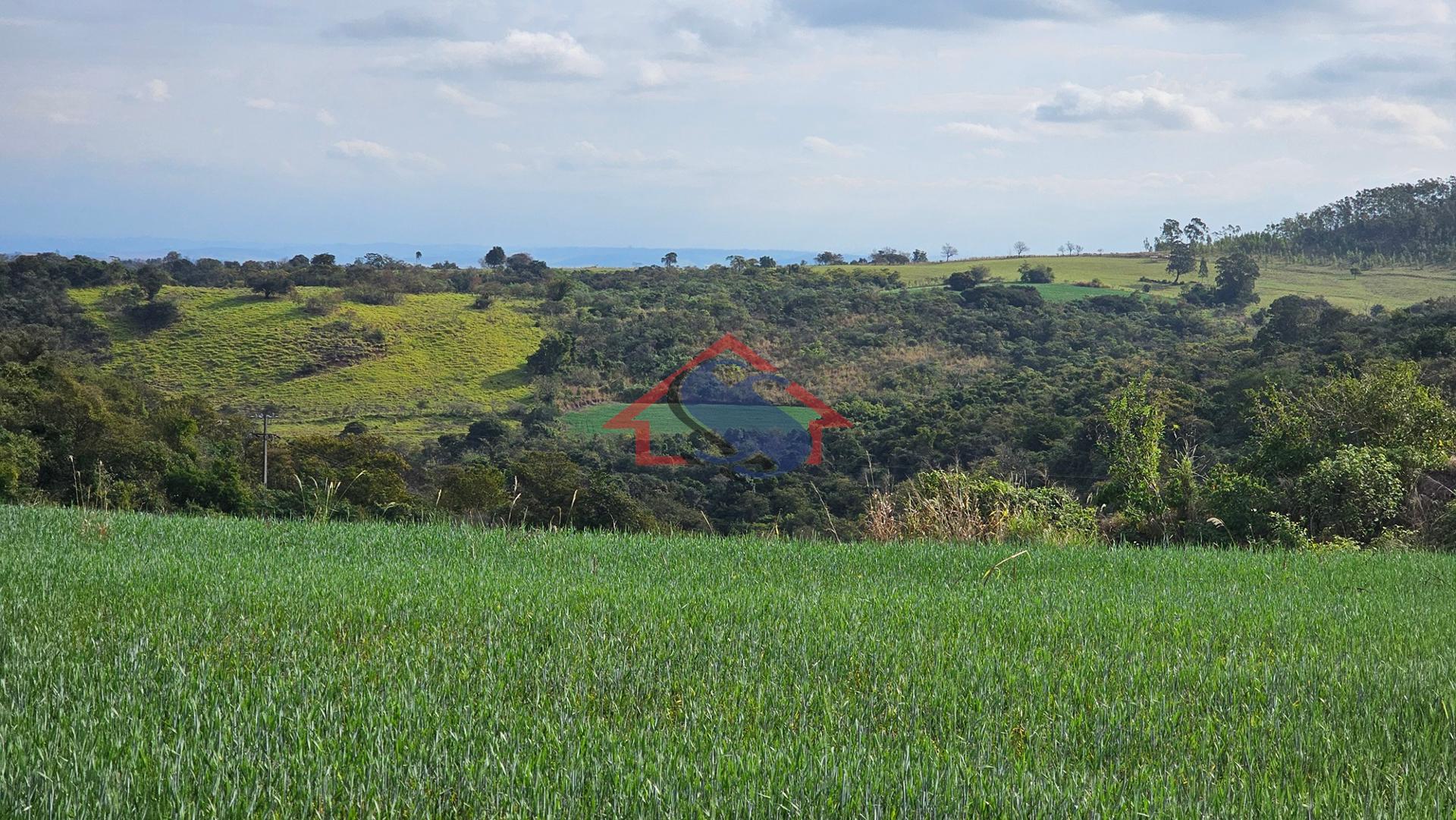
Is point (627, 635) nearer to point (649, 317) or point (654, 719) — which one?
point (654, 719)

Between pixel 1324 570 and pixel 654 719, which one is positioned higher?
pixel 654 719

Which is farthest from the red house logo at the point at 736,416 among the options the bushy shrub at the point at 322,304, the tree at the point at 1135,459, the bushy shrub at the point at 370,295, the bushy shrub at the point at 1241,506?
the bushy shrub at the point at 370,295

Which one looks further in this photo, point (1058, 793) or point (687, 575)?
point (687, 575)

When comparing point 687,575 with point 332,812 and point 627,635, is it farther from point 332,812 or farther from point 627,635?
point 332,812

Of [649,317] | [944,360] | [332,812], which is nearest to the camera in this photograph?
[332,812]

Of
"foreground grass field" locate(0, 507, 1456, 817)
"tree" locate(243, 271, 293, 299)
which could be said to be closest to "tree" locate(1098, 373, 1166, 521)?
"foreground grass field" locate(0, 507, 1456, 817)

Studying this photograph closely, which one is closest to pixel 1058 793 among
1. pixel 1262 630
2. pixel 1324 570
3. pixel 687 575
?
pixel 1262 630

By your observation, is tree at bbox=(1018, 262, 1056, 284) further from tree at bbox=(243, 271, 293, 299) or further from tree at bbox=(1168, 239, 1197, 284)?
tree at bbox=(243, 271, 293, 299)

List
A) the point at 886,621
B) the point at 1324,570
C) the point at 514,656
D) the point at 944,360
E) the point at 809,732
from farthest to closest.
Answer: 1. the point at 944,360
2. the point at 1324,570
3. the point at 886,621
4. the point at 514,656
5. the point at 809,732
